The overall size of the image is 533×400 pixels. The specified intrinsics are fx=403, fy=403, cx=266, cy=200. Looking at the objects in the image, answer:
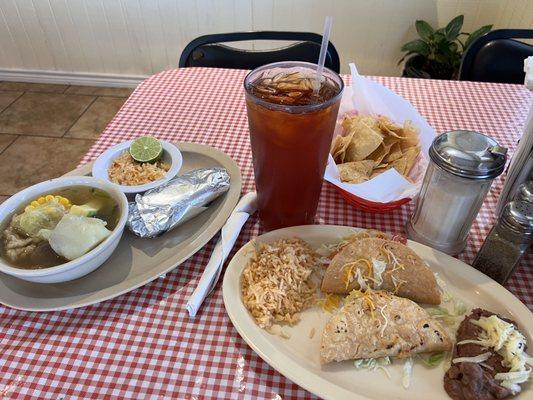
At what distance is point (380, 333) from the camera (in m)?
0.76

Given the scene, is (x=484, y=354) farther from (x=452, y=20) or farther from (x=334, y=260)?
(x=452, y=20)

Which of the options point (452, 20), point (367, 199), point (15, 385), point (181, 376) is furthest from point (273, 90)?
point (452, 20)

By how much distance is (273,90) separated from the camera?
2.93 ft

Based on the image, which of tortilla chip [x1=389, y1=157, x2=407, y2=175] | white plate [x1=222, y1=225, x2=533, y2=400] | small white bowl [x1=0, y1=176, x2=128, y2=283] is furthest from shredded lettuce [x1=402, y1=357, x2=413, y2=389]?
small white bowl [x1=0, y1=176, x2=128, y2=283]

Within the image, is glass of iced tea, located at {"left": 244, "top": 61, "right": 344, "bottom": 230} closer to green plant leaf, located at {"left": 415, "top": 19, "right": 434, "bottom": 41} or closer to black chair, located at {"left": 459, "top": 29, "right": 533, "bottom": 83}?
black chair, located at {"left": 459, "top": 29, "right": 533, "bottom": 83}

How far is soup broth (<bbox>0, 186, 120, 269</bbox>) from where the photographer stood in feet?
2.76

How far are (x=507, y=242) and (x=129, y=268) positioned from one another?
2.68 ft

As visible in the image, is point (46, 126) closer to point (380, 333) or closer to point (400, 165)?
point (400, 165)

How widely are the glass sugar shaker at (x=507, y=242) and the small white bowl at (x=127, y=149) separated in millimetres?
786

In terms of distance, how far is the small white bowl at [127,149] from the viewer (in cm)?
106

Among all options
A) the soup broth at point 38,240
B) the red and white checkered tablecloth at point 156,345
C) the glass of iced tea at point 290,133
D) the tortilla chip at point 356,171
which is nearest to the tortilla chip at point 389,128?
the tortilla chip at point 356,171

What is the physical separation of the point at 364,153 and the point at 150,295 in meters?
0.68

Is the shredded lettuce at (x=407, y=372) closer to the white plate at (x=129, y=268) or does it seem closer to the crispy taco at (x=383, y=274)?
the crispy taco at (x=383, y=274)

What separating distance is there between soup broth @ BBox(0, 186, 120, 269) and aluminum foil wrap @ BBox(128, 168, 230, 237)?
0.05 m
